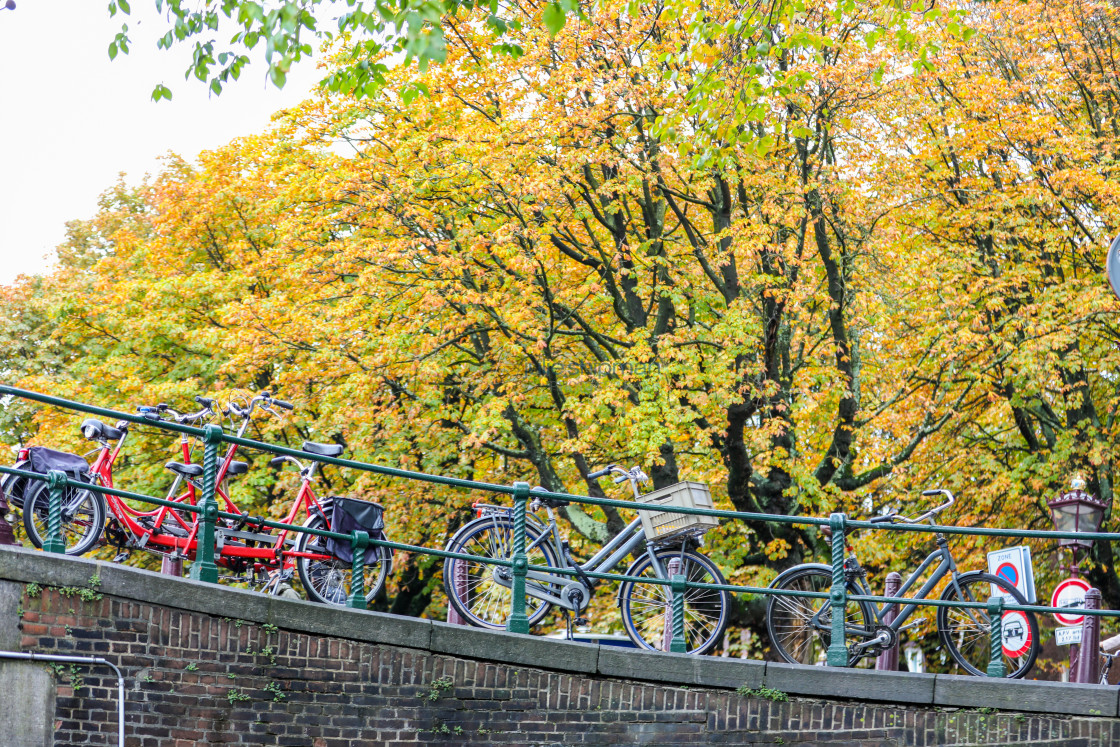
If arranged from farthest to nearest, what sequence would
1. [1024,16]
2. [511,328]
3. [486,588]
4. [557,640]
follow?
[1024,16] → [511,328] → [486,588] → [557,640]

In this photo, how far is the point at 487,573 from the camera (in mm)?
9039

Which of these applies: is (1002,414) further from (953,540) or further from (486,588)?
(486,588)

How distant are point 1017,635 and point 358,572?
4769mm

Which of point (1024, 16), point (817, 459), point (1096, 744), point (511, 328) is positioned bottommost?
point (1096, 744)

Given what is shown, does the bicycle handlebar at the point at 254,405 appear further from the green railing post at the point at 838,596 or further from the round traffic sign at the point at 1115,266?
the round traffic sign at the point at 1115,266

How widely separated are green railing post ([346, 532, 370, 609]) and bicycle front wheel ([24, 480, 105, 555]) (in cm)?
178

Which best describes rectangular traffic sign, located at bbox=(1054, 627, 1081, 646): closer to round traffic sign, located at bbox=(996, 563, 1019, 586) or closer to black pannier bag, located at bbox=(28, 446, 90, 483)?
round traffic sign, located at bbox=(996, 563, 1019, 586)

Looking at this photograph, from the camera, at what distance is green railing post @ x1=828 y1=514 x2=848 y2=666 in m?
7.75

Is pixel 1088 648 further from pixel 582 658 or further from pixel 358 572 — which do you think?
pixel 358 572

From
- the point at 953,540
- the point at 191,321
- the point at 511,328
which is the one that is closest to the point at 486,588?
the point at 511,328

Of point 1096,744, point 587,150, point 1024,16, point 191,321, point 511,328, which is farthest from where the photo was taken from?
point 191,321

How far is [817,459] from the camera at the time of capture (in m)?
16.1

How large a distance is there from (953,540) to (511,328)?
6.78 meters

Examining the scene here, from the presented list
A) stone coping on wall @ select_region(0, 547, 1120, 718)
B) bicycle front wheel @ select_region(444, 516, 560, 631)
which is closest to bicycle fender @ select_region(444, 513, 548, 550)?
bicycle front wheel @ select_region(444, 516, 560, 631)
